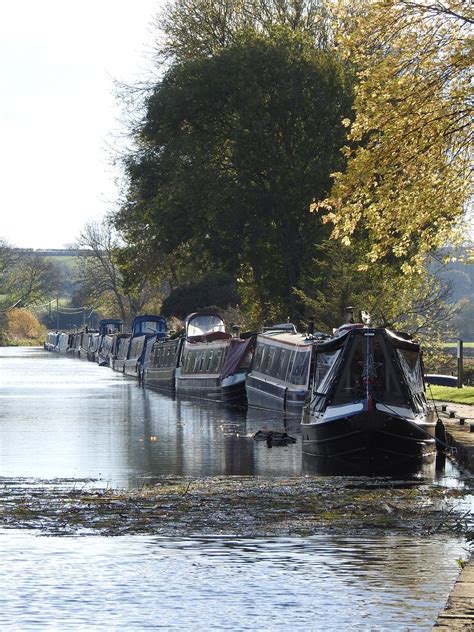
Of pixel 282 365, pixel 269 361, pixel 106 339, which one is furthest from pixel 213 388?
pixel 106 339

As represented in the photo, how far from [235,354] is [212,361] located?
4.04 metres

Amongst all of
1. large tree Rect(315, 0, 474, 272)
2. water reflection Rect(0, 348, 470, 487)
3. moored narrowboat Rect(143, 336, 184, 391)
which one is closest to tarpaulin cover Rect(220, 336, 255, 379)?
water reflection Rect(0, 348, 470, 487)

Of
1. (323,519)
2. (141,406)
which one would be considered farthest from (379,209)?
(141,406)

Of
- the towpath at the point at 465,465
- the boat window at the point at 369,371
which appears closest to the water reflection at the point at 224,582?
the towpath at the point at 465,465

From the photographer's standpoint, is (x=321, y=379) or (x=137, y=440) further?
(x=137, y=440)

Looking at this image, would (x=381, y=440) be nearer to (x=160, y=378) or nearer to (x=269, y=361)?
(x=269, y=361)

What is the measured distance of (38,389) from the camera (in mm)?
62250

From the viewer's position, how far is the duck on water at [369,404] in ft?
86.6

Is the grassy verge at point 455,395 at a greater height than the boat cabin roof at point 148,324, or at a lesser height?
lesser

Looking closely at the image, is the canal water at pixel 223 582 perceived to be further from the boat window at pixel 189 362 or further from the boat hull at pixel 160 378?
the boat hull at pixel 160 378

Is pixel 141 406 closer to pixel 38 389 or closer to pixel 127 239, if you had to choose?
pixel 38 389

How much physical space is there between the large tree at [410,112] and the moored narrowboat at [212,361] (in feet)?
83.2

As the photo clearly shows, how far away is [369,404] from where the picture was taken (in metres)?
26.4

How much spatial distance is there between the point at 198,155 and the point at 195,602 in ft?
154
